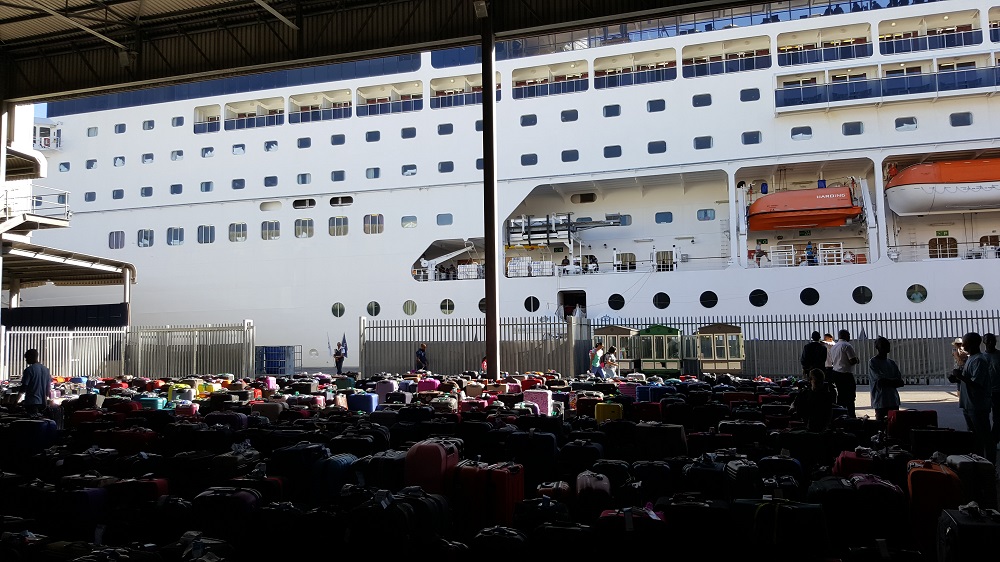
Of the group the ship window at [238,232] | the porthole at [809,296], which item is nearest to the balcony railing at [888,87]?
the porthole at [809,296]

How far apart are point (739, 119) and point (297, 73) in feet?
55.0

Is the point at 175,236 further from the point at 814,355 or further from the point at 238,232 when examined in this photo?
the point at 814,355

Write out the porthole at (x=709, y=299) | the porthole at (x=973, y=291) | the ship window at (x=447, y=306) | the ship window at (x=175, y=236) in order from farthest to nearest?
1. the ship window at (x=175, y=236)
2. the ship window at (x=447, y=306)
3. the porthole at (x=709, y=299)
4. the porthole at (x=973, y=291)

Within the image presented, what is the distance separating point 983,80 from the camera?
75.0ft

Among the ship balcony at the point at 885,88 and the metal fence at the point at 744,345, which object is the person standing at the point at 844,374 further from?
the ship balcony at the point at 885,88

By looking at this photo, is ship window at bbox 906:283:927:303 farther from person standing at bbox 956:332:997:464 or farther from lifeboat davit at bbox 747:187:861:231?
person standing at bbox 956:332:997:464

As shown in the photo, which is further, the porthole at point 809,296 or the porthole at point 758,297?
the porthole at point 758,297

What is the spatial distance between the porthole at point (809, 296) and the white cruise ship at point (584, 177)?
50 mm

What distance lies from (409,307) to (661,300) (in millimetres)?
8616

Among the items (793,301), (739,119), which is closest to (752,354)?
(793,301)

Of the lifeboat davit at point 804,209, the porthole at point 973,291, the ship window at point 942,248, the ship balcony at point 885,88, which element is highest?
the ship balcony at point 885,88

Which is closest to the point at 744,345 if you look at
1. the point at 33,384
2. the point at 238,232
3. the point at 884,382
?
the point at 884,382

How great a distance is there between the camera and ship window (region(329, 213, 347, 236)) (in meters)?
28.2

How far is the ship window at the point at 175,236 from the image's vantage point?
29719mm
